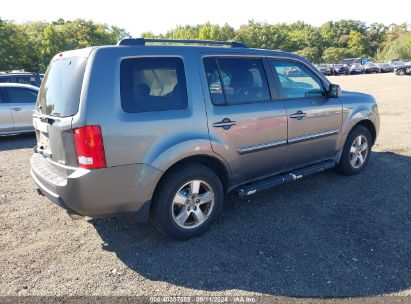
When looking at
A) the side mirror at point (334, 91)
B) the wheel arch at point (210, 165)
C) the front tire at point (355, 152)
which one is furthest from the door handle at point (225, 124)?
the front tire at point (355, 152)

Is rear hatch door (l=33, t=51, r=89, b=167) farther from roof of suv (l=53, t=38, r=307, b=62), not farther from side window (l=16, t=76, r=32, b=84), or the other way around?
side window (l=16, t=76, r=32, b=84)

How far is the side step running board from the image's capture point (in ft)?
12.8

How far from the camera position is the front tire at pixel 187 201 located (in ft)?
10.9

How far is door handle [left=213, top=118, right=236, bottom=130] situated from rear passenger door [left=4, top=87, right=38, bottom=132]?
699 centimetres

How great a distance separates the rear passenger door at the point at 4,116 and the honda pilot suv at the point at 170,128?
573cm

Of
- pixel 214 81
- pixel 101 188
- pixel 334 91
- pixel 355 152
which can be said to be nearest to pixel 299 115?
pixel 334 91

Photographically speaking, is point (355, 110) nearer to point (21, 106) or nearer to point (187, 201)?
point (187, 201)

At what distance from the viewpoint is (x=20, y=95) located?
8820mm

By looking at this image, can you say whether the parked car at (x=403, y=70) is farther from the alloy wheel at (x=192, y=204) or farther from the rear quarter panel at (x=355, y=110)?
the alloy wheel at (x=192, y=204)

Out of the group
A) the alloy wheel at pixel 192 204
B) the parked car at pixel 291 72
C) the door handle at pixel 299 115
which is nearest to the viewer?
the alloy wheel at pixel 192 204

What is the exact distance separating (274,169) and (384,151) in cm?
348

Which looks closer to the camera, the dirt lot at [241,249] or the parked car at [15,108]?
the dirt lot at [241,249]

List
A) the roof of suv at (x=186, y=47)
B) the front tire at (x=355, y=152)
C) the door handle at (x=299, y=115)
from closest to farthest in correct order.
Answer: the roof of suv at (x=186, y=47) < the door handle at (x=299, y=115) < the front tire at (x=355, y=152)

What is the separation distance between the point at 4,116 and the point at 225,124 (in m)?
7.20
